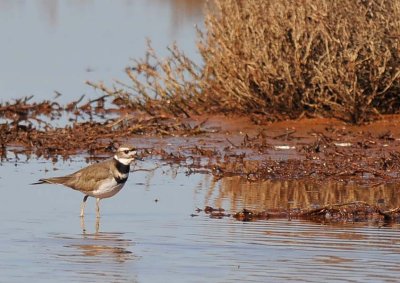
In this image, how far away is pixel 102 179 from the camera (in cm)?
1038

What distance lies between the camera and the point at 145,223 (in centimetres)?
970

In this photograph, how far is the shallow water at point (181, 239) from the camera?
26.2 feet

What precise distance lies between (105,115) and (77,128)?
198 centimetres

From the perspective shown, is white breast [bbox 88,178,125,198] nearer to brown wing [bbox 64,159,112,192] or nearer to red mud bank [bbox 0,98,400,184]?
brown wing [bbox 64,159,112,192]

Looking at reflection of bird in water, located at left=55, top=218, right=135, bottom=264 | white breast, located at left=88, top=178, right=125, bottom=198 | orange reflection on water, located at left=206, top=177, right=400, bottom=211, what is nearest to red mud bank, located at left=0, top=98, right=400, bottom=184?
orange reflection on water, located at left=206, top=177, right=400, bottom=211

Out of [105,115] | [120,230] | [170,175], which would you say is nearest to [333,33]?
[170,175]

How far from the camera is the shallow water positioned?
8000mm

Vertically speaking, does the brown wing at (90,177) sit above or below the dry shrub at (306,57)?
below

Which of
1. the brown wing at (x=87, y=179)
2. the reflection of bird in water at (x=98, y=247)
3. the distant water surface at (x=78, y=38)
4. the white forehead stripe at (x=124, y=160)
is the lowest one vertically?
the reflection of bird in water at (x=98, y=247)

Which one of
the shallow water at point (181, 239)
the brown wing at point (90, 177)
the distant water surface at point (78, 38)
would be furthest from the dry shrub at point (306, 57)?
the brown wing at point (90, 177)

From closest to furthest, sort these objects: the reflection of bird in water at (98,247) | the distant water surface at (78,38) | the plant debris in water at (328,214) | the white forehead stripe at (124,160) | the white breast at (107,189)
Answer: the reflection of bird in water at (98,247), the plant debris in water at (328,214), the white breast at (107,189), the white forehead stripe at (124,160), the distant water surface at (78,38)

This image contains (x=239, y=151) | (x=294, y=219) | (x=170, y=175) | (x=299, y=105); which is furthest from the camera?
(x=299, y=105)

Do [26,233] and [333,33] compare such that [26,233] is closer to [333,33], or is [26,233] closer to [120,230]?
[120,230]

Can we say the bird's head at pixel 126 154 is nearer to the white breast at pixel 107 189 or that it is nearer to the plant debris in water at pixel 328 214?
the white breast at pixel 107 189
